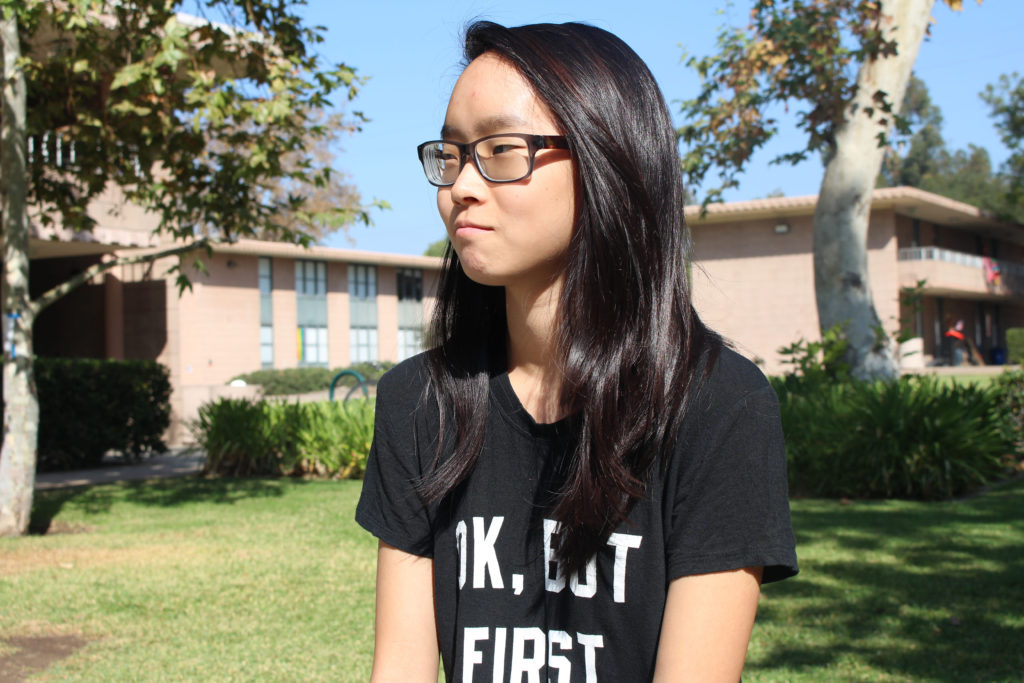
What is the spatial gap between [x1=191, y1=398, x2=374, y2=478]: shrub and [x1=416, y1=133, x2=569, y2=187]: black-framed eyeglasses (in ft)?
35.1

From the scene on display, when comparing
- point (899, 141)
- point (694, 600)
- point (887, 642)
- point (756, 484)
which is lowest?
point (887, 642)

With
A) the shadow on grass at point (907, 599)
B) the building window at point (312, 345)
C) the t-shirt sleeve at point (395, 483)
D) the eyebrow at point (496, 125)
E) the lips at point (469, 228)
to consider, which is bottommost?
the shadow on grass at point (907, 599)

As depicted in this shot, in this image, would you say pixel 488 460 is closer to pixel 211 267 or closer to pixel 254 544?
pixel 254 544

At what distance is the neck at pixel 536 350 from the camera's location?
1.57m

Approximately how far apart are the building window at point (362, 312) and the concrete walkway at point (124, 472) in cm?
2114

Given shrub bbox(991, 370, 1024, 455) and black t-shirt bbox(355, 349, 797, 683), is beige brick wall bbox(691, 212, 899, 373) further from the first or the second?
black t-shirt bbox(355, 349, 797, 683)

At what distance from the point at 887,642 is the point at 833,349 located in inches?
268

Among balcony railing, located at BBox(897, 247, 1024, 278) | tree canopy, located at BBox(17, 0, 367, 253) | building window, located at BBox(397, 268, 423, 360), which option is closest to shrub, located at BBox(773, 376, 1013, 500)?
tree canopy, located at BBox(17, 0, 367, 253)

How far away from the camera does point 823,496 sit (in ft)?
32.1

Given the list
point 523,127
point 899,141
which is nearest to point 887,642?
point 523,127

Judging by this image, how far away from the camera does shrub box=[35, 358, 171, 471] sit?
43.7 feet

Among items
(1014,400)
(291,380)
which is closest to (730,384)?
(1014,400)

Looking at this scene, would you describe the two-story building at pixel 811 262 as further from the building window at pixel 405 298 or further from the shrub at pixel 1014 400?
the shrub at pixel 1014 400

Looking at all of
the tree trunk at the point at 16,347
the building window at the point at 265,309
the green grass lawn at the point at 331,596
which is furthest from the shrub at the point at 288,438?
the building window at the point at 265,309
